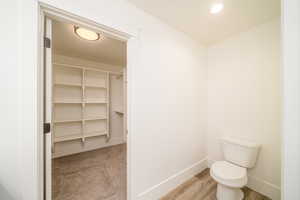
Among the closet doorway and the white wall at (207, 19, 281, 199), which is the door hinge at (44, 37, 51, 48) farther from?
the white wall at (207, 19, 281, 199)

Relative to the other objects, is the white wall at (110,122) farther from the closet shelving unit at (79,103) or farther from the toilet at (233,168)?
the toilet at (233,168)

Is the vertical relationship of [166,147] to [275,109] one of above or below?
below

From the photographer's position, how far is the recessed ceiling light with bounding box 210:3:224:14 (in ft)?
4.45

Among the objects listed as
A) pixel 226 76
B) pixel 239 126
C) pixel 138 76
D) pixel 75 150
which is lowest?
pixel 75 150

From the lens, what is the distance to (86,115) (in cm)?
308

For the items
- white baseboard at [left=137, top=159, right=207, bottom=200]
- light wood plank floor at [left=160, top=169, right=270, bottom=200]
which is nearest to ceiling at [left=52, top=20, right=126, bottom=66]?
white baseboard at [left=137, top=159, right=207, bottom=200]

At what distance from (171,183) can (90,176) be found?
54.5 inches

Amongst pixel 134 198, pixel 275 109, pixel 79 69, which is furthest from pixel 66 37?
pixel 275 109

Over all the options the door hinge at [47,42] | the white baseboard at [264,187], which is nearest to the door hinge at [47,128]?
the door hinge at [47,42]

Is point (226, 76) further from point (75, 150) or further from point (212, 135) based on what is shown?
point (75, 150)

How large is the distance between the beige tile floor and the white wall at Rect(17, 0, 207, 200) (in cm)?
62

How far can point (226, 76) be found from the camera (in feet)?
6.70

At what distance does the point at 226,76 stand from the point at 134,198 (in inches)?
89.0

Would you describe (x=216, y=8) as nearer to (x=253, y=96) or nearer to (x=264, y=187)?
(x=253, y=96)
